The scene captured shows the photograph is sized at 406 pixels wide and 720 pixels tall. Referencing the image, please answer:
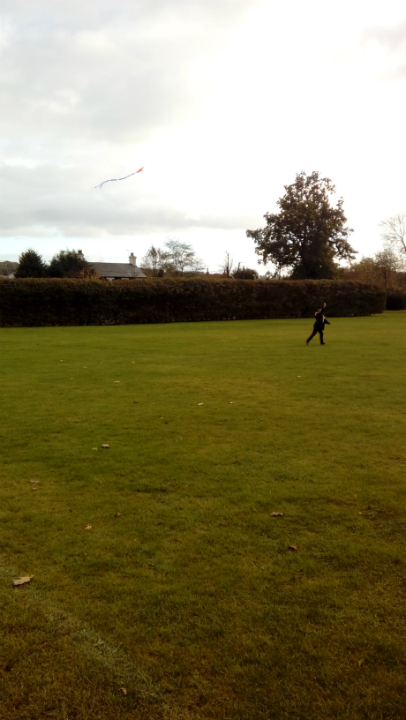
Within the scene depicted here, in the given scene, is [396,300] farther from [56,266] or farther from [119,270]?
[119,270]

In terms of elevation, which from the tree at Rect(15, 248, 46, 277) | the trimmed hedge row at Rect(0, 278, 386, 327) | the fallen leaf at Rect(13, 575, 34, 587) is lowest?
the fallen leaf at Rect(13, 575, 34, 587)

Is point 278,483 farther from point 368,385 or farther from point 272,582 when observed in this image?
point 368,385

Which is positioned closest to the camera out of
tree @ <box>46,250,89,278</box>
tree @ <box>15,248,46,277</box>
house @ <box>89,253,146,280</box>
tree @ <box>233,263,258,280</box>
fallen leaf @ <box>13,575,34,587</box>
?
fallen leaf @ <box>13,575,34,587</box>

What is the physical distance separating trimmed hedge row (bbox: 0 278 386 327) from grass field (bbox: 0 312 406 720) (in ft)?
74.9

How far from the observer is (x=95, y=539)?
416 centimetres

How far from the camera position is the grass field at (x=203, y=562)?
2.62 m

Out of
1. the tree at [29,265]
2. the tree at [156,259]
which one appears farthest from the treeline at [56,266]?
the tree at [156,259]

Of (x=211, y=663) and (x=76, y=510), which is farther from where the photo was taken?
(x=76, y=510)

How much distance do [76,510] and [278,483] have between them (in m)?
2.04

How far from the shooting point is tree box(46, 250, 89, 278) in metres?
56.0

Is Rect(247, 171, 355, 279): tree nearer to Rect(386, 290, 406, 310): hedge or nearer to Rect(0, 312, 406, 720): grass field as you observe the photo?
→ Rect(386, 290, 406, 310): hedge

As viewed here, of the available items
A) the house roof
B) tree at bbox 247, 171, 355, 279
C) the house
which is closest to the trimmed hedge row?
tree at bbox 247, 171, 355, 279

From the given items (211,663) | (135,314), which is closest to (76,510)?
(211,663)

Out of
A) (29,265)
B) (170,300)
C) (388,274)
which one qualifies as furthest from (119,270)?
(170,300)
